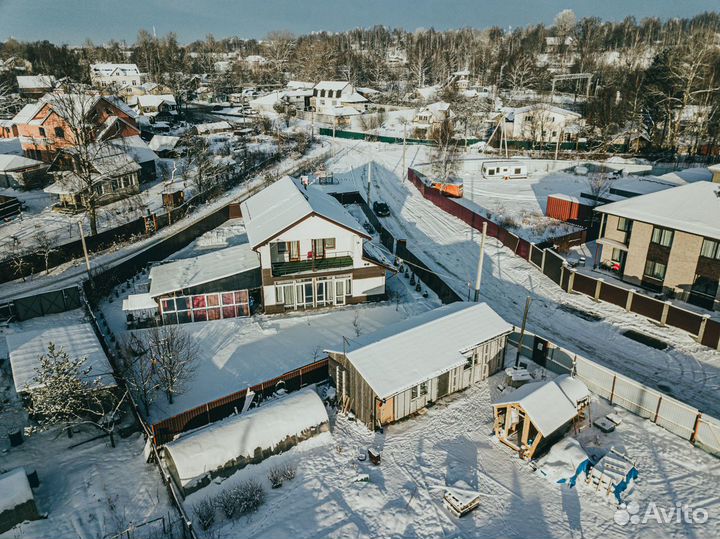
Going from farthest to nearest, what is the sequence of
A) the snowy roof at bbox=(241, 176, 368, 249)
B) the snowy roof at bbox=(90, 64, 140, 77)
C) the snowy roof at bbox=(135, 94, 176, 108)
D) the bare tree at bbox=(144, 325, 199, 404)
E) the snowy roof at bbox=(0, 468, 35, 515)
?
1. the snowy roof at bbox=(90, 64, 140, 77)
2. the snowy roof at bbox=(135, 94, 176, 108)
3. the snowy roof at bbox=(241, 176, 368, 249)
4. the bare tree at bbox=(144, 325, 199, 404)
5. the snowy roof at bbox=(0, 468, 35, 515)

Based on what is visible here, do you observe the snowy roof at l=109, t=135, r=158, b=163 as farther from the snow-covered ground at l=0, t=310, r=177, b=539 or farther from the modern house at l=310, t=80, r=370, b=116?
the modern house at l=310, t=80, r=370, b=116

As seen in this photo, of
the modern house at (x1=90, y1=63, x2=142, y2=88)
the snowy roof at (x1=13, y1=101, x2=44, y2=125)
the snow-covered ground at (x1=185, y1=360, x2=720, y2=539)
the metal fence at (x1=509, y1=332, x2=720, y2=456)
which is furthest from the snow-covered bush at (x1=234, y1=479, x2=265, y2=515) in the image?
the modern house at (x1=90, y1=63, x2=142, y2=88)

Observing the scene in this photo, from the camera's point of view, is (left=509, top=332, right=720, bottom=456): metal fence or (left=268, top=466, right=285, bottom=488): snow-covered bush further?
(left=509, top=332, right=720, bottom=456): metal fence

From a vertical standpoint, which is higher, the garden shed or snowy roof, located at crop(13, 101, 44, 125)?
snowy roof, located at crop(13, 101, 44, 125)

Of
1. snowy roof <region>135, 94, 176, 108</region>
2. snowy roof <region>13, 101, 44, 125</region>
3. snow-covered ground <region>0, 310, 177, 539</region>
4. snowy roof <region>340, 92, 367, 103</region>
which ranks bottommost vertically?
snow-covered ground <region>0, 310, 177, 539</region>

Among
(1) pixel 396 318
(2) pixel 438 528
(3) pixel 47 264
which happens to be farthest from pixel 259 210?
(2) pixel 438 528

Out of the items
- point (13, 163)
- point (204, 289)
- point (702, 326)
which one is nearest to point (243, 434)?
point (204, 289)
